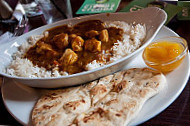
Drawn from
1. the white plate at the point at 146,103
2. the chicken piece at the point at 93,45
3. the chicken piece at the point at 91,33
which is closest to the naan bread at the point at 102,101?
the white plate at the point at 146,103

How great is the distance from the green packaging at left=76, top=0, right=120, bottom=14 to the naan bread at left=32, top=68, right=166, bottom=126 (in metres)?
1.74

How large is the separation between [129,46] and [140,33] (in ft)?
0.71

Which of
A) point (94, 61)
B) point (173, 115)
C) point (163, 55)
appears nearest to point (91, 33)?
point (94, 61)

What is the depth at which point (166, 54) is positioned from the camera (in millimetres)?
1849

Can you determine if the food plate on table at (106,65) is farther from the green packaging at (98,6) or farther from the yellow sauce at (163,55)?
the green packaging at (98,6)

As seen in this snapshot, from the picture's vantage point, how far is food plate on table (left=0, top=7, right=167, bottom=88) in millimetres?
1784

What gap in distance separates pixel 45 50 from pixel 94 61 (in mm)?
674

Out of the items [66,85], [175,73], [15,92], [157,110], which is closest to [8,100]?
[15,92]

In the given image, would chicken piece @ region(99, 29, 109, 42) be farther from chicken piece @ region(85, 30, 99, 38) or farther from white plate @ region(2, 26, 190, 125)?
white plate @ region(2, 26, 190, 125)

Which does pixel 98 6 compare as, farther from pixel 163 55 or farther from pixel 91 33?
pixel 163 55

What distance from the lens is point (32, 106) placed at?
1.76 meters

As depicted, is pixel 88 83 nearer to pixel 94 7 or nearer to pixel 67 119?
pixel 67 119

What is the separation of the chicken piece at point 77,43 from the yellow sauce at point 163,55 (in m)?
0.76

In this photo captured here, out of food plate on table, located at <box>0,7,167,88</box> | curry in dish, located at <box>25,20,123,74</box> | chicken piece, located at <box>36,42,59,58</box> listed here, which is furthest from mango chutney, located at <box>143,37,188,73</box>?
chicken piece, located at <box>36,42,59,58</box>
